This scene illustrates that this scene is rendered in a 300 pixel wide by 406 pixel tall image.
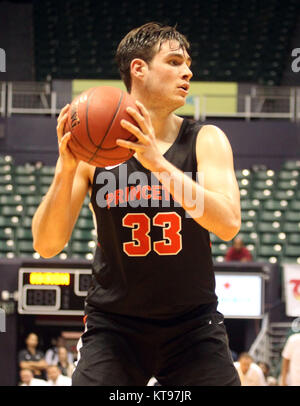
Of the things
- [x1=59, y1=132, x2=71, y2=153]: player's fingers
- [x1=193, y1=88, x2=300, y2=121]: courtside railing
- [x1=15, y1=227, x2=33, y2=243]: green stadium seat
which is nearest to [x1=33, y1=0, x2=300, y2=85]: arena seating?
[x1=193, y1=88, x2=300, y2=121]: courtside railing

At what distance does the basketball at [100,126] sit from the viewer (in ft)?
8.43

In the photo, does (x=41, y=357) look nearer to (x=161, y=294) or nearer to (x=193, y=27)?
(x=161, y=294)

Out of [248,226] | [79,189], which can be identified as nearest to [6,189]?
[248,226]

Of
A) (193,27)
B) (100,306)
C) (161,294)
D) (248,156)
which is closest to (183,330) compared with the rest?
(161,294)

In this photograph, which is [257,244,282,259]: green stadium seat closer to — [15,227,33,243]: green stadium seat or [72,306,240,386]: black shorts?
[15,227,33,243]: green stadium seat

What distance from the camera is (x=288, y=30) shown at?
17.7 meters

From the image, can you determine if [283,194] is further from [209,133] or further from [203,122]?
[209,133]

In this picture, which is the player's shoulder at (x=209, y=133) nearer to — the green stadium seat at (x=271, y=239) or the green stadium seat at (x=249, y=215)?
the green stadium seat at (x=271, y=239)

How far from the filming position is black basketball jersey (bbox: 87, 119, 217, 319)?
9.04ft

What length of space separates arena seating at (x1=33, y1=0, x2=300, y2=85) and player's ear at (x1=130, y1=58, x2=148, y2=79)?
14.3 metres

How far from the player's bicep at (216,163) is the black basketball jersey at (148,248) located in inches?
2.1

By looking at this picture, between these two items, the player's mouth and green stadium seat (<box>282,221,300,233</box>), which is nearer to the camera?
the player's mouth

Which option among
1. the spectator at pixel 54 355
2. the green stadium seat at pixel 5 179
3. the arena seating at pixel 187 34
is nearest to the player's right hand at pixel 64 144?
the spectator at pixel 54 355
